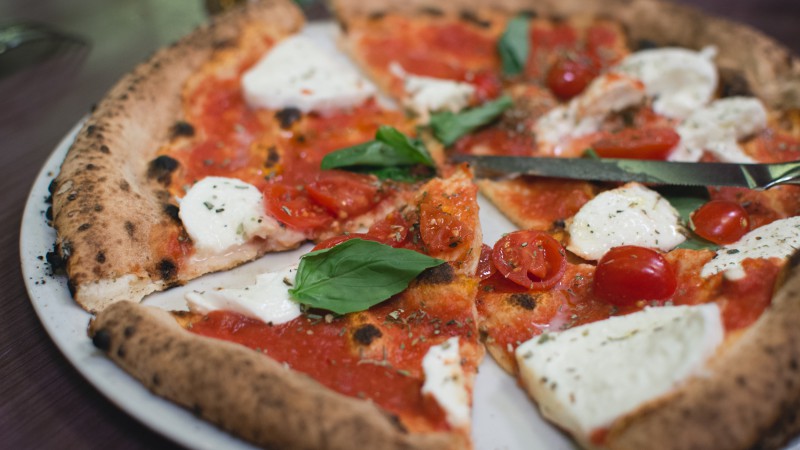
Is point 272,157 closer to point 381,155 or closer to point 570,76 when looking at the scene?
point 381,155

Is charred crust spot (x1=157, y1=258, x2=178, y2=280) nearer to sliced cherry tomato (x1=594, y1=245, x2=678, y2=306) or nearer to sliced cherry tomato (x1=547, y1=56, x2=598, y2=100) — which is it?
sliced cherry tomato (x1=594, y1=245, x2=678, y2=306)

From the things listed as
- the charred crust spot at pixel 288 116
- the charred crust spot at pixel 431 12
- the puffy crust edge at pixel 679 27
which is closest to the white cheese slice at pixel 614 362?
the charred crust spot at pixel 288 116

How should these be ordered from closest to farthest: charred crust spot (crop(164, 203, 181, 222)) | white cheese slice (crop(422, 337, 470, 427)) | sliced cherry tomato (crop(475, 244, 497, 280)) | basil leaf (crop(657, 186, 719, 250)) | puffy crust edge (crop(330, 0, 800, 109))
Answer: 1. white cheese slice (crop(422, 337, 470, 427))
2. sliced cherry tomato (crop(475, 244, 497, 280))
3. charred crust spot (crop(164, 203, 181, 222))
4. basil leaf (crop(657, 186, 719, 250))
5. puffy crust edge (crop(330, 0, 800, 109))

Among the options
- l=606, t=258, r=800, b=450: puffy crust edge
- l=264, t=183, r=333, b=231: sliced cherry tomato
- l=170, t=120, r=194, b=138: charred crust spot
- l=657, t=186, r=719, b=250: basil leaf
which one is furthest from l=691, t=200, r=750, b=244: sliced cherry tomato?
l=170, t=120, r=194, b=138: charred crust spot

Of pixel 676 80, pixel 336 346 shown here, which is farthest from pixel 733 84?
pixel 336 346

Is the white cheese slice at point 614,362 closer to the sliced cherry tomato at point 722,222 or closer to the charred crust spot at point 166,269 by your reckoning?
the sliced cherry tomato at point 722,222

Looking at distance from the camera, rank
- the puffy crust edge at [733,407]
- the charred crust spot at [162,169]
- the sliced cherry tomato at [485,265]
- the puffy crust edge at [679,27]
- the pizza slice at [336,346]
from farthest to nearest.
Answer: the puffy crust edge at [679,27]
the charred crust spot at [162,169]
the sliced cherry tomato at [485,265]
the pizza slice at [336,346]
the puffy crust edge at [733,407]
